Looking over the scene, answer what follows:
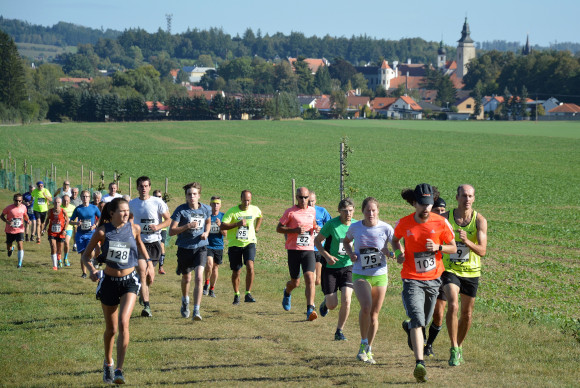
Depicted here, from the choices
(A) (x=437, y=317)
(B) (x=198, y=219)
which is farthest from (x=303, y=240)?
(A) (x=437, y=317)

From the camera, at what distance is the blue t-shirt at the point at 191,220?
11305 millimetres

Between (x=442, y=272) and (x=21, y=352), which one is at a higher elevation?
(x=442, y=272)

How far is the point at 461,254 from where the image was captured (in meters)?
8.95

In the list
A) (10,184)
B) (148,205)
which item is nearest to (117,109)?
(10,184)

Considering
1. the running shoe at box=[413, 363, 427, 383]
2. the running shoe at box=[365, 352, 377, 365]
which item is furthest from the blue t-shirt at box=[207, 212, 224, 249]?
the running shoe at box=[413, 363, 427, 383]

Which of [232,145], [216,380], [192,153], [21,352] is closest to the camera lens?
[216,380]

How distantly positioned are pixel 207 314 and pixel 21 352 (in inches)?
122

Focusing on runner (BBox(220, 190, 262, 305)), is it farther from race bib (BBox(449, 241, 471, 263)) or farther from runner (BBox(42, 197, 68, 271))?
runner (BBox(42, 197, 68, 271))

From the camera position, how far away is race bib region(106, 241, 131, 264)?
27.7 feet

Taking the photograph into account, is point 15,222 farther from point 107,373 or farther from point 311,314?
point 107,373

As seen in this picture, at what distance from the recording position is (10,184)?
127 ft

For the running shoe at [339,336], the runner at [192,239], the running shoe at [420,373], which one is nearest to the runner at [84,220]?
the runner at [192,239]

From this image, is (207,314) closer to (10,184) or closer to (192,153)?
(10,184)

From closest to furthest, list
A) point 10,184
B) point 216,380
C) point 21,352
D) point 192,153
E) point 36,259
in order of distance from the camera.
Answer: point 216,380 → point 21,352 → point 36,259 → point 10,184 → point 192,153
